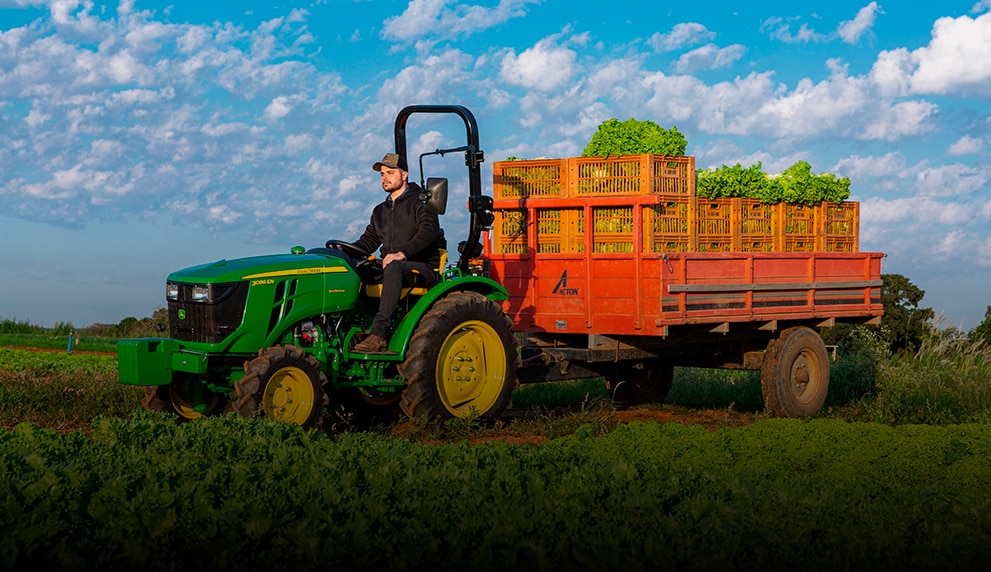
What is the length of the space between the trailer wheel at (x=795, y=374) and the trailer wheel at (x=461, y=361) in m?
3.28

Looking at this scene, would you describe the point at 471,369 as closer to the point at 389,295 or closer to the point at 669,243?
the point at 389,295

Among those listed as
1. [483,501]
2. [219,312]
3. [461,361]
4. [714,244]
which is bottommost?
[483,501]

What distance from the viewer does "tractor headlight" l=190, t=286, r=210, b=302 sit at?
325 inches

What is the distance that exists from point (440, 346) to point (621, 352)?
2.25 metres

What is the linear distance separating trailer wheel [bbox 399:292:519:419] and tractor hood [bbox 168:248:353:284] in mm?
866

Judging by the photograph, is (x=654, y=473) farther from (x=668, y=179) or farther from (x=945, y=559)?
(x=668, y=179)

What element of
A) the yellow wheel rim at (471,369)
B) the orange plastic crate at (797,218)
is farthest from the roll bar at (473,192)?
the orange plastic crate at (797,218)

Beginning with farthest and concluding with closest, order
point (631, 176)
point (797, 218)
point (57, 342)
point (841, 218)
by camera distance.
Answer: point (57, 342), point (841, 218), point (797, 218), point (631, 176)

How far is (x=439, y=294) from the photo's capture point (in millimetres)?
9102

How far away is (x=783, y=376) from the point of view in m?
11.4

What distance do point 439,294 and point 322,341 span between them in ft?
3.51

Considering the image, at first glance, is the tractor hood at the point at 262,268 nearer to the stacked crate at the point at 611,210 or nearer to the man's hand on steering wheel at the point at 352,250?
the man's hand on steering wheel at the point at 352,250

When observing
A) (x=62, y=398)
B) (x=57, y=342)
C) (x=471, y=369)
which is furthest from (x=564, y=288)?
(x=57, y=342)

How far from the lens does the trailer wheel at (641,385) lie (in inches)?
484
